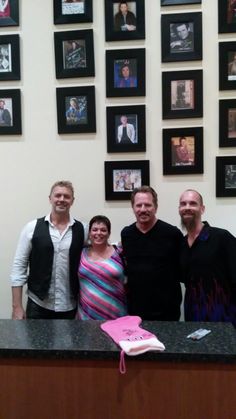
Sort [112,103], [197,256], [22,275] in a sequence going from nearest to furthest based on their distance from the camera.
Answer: [197,256]
[22,275]
[112,103]

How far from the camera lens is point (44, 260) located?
1.93 meters

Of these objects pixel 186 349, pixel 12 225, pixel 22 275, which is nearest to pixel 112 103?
pixel 12 225

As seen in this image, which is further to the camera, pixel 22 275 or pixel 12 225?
pixel 12 225

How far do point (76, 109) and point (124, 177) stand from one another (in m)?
0.50

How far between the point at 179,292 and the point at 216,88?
3.87ft

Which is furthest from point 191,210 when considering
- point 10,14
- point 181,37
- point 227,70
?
point 10,14

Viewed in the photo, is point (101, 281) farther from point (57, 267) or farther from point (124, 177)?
point (124, 177)

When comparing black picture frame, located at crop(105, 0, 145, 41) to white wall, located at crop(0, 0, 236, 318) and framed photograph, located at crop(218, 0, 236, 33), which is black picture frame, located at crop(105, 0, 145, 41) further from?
framed photograph, located at crop(218, 0, 236, 33)

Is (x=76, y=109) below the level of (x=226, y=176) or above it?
above

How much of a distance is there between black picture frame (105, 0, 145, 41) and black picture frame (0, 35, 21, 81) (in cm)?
56

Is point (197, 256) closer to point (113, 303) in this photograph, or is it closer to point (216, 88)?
point (113, 303)

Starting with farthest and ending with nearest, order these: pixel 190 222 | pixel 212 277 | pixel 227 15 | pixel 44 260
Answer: pixel 227 15 → pixel 44 260 → pixel 190 222 → pixel 212 277

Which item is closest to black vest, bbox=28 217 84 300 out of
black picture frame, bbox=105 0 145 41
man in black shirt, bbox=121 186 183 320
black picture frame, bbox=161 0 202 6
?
man in black shirt, bbox=121 186 183 320

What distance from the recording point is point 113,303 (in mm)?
1819
